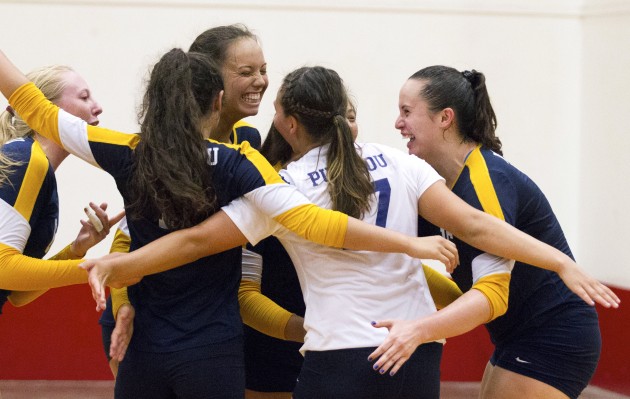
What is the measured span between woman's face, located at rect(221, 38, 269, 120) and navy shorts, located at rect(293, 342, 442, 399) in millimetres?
→ 959

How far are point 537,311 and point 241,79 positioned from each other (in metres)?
1.19

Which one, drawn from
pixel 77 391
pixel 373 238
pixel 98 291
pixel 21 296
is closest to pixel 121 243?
pixel 21 296

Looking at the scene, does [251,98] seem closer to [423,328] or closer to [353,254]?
[353,254]

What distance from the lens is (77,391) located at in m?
4.89

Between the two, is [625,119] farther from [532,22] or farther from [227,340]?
[227,340]

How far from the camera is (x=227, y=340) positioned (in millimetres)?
2262

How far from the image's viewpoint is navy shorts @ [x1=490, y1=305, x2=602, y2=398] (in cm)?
254

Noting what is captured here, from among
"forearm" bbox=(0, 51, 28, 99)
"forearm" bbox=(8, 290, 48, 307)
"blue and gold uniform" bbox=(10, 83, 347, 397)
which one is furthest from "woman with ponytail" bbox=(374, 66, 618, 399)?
"forearm" bbox=(8, 290, 48, 307)

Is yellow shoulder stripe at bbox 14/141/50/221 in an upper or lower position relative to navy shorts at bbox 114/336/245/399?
upper

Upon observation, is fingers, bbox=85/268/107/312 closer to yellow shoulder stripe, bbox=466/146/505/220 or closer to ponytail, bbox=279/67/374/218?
ponytail, bbox=279/67/374/218

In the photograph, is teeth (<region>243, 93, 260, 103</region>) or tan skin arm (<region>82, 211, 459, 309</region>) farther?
teeth (<region>243, 93, 260, 103</region>)

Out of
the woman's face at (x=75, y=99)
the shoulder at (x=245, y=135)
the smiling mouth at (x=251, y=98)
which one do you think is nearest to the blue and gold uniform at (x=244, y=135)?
the shoulder at (x=245, y=135)

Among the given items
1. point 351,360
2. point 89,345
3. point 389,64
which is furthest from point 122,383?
point 389,64

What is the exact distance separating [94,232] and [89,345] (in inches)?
95.6
